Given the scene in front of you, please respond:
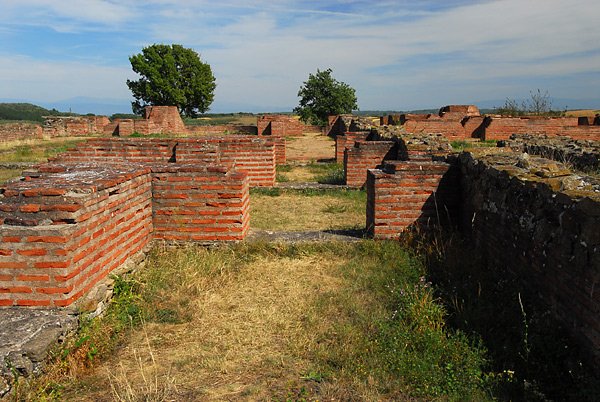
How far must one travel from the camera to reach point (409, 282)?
4.03 m

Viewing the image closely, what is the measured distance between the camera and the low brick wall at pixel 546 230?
262cm

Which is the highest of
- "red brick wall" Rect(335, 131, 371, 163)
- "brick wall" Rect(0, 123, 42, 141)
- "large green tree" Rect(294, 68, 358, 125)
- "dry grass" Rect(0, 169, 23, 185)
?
"large green tree" Rect(294, 68, 358, 125)

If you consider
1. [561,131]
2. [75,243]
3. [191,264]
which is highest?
[561,131]

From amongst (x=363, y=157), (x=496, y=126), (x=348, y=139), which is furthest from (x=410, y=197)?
(x=496, y=126)

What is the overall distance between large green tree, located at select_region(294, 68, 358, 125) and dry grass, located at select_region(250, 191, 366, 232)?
36794 mm

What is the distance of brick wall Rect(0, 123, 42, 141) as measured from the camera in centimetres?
2291

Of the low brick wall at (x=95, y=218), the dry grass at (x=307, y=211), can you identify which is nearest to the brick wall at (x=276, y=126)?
the dry grass at (x=307, y=211)

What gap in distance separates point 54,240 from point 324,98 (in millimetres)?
44564

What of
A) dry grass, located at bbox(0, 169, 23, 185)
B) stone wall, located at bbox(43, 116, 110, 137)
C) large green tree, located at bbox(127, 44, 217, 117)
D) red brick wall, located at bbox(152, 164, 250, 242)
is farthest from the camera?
large green tree, located at bbox(127, 44, 217, 117)

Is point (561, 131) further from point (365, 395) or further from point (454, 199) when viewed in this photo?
point (365, 395)

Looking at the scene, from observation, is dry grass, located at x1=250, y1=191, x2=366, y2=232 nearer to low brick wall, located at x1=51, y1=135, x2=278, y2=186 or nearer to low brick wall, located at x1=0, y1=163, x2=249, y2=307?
low brick wall, located at x1=51, y1=135, x2=278, y2=186

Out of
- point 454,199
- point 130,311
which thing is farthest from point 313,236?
point 130,311

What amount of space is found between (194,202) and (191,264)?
88 cm

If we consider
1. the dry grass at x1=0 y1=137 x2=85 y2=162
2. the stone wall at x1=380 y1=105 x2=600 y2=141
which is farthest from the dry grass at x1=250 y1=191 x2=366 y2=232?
the stone wall at x1=380 y1=105 x2=600 y2=141
